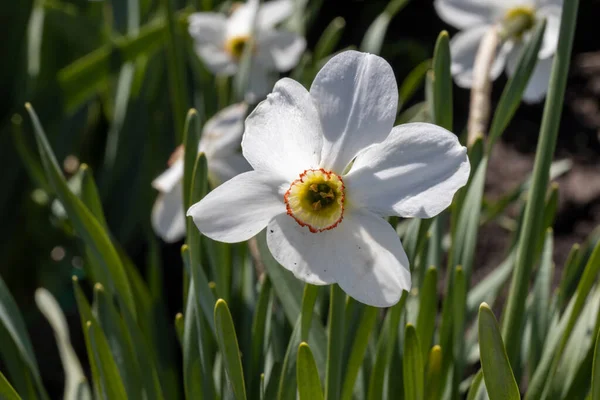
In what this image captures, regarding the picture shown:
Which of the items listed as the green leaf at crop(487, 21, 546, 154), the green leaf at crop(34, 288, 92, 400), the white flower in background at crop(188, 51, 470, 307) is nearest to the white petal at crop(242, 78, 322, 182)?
the white flower in background at crop(188, 51, 470, 307)

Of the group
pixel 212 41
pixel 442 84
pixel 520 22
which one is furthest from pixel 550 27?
pixel 212 41

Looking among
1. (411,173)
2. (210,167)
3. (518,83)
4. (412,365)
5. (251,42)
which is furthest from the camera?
(251,42)

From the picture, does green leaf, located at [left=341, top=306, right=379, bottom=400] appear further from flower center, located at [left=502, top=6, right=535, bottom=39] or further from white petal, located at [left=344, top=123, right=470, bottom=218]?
flower center, located at [left=502, top=6, right=535, bottom=39]

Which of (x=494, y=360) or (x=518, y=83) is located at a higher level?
(x=518, y=83)

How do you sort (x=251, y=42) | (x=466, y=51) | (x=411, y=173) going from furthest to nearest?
1. (x=251, y=42)
2. (x=466, y=51)
3. (x=411, y=173)

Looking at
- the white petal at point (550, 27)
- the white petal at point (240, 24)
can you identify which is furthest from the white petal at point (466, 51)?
the white petal at point (240, 24)

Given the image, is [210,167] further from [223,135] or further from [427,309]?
[427,309]

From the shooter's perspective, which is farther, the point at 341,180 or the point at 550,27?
the point at 550,27
